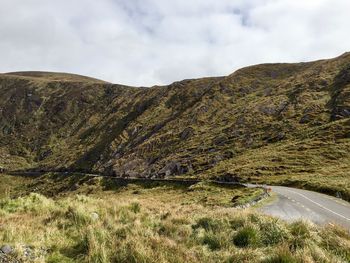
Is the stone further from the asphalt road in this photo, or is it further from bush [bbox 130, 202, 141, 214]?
the asphalt road

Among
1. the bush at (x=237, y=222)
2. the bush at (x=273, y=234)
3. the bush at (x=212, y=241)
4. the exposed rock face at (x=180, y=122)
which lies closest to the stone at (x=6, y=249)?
the bush at (x=212, y=241)

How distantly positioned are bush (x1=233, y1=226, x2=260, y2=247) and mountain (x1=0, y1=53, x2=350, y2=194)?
43360mm

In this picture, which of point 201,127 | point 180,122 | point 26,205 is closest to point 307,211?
point 26,205

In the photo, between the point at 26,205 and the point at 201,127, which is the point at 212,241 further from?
the point at 201,127

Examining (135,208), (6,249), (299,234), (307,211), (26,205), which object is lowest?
(307,211)

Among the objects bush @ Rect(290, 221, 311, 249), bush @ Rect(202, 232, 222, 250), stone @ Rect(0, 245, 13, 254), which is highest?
stone @ Rect(0, 245, 13, 254)

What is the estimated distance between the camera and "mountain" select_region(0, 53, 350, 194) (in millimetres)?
72375

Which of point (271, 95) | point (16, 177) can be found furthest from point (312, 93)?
point (16, 177)

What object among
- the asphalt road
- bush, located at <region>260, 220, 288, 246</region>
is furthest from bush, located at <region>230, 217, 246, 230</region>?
the asphalt road

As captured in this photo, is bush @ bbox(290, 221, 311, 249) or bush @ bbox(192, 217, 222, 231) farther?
bush @ bbox(192, 217, 222, 231)

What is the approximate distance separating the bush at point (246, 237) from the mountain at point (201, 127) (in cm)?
4336

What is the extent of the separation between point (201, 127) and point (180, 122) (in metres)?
11.0

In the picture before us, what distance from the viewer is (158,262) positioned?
27.7 ft

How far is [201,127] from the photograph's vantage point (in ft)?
357
